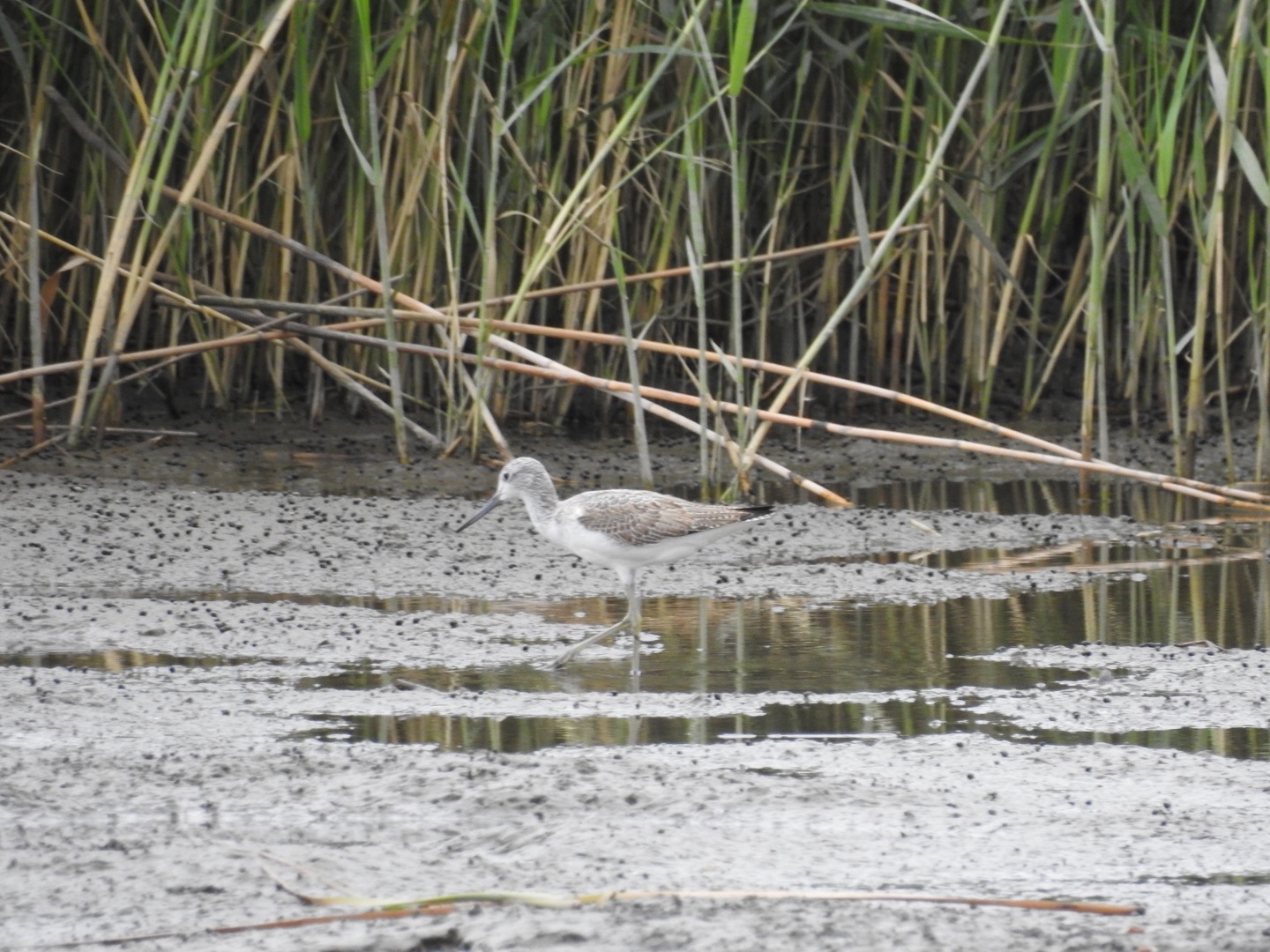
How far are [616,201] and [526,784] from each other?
511 centimetres

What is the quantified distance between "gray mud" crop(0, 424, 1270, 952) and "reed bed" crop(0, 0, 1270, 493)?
1766 millimetres

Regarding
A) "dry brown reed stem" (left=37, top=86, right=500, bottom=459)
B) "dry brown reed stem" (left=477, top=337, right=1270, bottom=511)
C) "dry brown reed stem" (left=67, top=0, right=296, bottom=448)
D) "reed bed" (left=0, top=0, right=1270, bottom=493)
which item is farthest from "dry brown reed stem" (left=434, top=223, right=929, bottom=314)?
"dry brown reed stem" (left=67, top=0, right=296, bottom=448)

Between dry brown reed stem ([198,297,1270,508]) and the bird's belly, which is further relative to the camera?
dry brown reed stem ([198,297,1270,508])

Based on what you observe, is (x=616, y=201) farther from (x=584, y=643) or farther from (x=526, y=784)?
(x=526, y=784)

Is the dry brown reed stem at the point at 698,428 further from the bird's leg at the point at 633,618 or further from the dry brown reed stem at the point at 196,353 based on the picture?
the bird's leg at the point at 633,618

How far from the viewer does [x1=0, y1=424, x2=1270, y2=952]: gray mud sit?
136 inches

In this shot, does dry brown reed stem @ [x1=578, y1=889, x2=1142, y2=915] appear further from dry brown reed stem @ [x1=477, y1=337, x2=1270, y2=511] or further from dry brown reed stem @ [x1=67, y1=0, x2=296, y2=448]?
dry brown reed stem @ [x1=67, y1=0, x2=296, y2=448]

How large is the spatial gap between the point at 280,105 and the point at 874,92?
317cm

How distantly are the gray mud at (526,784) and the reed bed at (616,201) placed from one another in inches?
69.5

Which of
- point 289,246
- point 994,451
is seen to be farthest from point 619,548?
point 289,246

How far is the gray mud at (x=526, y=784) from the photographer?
3.45 m

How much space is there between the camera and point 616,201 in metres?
8.91

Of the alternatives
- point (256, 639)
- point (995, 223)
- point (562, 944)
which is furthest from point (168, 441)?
point (562, 944)

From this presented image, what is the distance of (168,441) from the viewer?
9.65 meters
